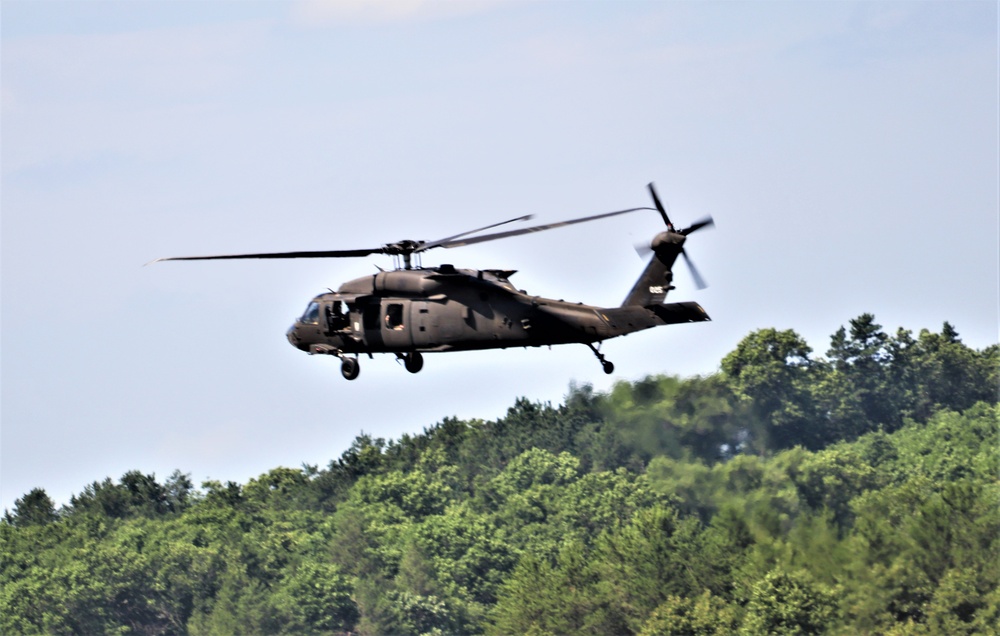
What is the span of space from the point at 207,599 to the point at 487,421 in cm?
2748

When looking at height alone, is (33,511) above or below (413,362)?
above

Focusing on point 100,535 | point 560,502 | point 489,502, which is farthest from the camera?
point 100,535

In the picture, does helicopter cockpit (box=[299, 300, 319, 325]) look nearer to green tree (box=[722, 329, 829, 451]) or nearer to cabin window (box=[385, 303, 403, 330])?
cabin window (box=[385, 303, 403, 330])

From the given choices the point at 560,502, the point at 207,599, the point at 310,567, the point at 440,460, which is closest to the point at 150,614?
the point at 207,599

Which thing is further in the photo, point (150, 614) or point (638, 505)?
point (150, 614)

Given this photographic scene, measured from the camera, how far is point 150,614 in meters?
152

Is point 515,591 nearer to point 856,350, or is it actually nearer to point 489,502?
point 489,502

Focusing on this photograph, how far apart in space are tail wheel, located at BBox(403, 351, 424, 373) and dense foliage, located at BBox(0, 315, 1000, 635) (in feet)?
185

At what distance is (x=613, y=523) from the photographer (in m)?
132

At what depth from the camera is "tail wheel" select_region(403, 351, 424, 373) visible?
176ft

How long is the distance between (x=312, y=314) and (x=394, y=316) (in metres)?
3.95

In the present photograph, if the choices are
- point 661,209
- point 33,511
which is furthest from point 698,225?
point 33,511

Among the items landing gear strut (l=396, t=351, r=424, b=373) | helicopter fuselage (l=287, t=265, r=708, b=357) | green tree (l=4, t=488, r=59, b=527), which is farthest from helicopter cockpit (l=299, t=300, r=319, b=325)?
green tree (l=4, t=488, r=59, b=527)

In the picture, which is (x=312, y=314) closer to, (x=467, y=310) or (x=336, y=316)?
(x=336, y=316)
